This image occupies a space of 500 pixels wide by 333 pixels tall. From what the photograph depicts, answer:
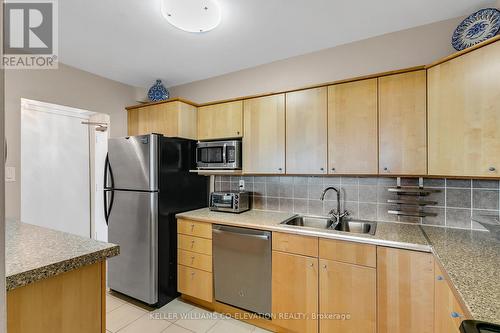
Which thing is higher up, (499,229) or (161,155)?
(161,155)

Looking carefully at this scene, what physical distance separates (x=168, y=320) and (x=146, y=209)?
41.2 inches

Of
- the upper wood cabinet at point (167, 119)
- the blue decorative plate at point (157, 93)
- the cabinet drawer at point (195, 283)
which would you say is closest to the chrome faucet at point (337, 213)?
the cabinet drawer at point (195, 283)

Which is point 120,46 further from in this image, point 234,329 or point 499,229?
point 499,229

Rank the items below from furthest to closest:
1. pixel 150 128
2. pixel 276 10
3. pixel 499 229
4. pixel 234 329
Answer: pixel 150 128
pixel 234 329
pixel 276 10
pixel 499 229

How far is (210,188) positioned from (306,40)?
197 cm

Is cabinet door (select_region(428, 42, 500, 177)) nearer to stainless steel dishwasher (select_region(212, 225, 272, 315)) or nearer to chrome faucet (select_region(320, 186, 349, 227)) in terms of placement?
chrome faucet (select_region(320, 186, 349, 227))

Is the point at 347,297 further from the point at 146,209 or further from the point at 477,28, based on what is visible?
the point at 477,28

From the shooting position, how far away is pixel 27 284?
775 millimetres

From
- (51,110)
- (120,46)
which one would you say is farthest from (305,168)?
(51,110)

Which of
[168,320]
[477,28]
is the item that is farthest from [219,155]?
[477,28]

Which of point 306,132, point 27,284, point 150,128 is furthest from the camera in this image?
point 150,128

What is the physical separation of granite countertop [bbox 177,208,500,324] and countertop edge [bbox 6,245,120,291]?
3.93 ft

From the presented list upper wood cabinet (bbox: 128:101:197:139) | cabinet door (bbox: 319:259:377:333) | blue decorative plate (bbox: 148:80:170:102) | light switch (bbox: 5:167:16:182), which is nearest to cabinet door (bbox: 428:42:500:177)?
cabinet door (bbox: 319:259:377:333)

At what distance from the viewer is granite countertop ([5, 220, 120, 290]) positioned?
2.55 ft
